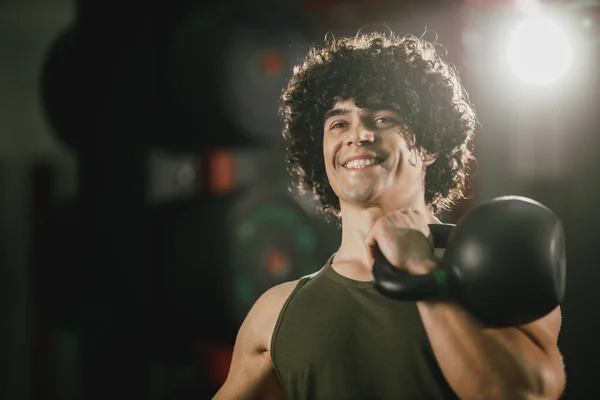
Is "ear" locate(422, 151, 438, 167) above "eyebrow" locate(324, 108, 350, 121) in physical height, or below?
below

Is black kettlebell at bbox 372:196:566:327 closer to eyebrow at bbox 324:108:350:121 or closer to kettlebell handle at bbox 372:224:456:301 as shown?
kettlebell handle at bbox 372:224:456:301

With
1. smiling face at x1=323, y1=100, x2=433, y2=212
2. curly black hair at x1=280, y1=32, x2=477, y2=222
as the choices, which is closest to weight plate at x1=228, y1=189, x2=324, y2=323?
curly black hair at x1=280, y1=32, x2=477, y2=222

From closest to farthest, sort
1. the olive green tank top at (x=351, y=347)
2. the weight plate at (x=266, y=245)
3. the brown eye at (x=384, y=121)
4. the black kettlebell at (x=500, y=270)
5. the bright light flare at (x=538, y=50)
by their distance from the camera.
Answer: the black kettlebell at (x=500, y=270), the olive green tank top at (x=351, y=347), the brown eye at (x=384, y=121), the bright light flare at (x=538, y=50), the weight plate at (x=266, y=245)

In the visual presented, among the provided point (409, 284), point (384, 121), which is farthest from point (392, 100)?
point (409, 284)

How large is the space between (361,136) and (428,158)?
0.14 metres

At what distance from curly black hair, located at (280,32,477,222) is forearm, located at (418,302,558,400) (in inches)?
12.1

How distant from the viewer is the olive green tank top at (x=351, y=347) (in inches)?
37.2

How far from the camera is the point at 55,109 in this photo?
1.91m

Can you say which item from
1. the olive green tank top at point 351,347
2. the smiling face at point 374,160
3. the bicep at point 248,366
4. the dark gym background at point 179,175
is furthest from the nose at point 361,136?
the dark gym background at point 179,175

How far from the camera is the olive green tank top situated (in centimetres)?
95

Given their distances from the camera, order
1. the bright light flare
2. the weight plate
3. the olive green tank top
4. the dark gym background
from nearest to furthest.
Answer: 1. the olive green tank top
2. the bright light flare
3. the dark gym background
4. the weight plate

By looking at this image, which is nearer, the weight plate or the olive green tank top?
the olive green tank top

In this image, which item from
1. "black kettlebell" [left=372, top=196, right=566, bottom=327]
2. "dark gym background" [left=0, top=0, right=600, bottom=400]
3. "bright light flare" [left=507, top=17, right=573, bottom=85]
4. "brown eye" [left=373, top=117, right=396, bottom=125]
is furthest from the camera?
"dark gym background" [left=0, top=0, right=600, bottom=400]

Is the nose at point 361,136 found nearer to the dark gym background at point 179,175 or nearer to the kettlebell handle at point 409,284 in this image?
the kettlebell handle at point 409,284
